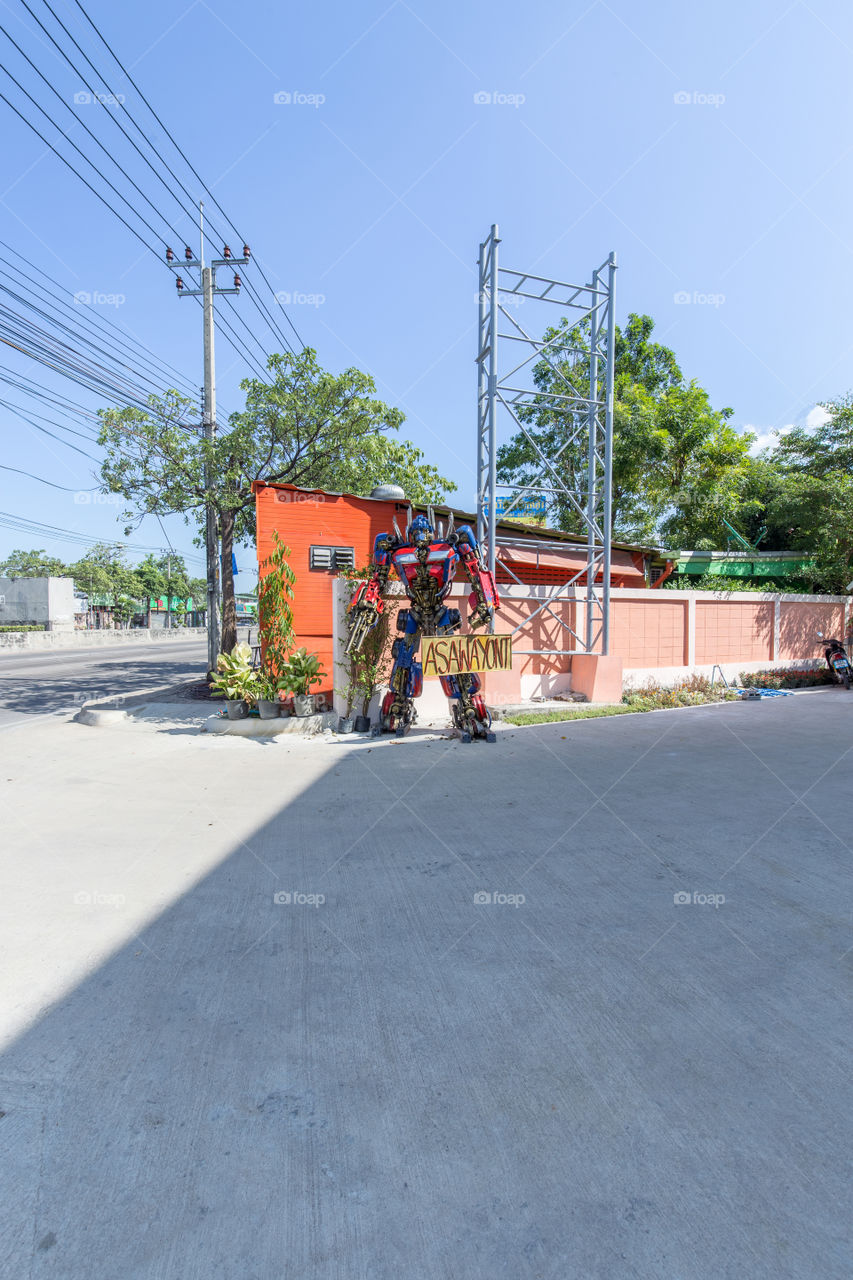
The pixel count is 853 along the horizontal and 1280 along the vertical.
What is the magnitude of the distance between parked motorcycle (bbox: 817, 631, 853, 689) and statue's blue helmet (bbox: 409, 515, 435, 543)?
10410 millimetres

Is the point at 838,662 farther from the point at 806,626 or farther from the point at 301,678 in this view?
the point at 301,678

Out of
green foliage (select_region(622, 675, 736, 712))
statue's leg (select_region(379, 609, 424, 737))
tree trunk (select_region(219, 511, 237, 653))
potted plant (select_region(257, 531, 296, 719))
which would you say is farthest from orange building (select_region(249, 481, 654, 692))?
tree trunk (select_region(219, 511, 237, 653))

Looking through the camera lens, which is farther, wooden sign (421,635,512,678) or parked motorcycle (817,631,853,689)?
parked motorcycle (817,631,853,689)

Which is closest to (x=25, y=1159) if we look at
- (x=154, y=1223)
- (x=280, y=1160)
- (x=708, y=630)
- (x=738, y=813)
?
(x=154, y=1223)

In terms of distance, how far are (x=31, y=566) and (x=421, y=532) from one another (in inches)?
2500

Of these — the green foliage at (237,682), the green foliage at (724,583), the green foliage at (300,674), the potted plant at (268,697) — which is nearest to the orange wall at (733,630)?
the green foliage at (724,583)

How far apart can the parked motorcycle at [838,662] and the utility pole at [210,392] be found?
43.3 feet

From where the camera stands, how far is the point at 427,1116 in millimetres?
1858

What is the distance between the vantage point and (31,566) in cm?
5844

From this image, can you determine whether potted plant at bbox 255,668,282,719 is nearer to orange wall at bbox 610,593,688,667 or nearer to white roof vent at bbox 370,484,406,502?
white roof vent at bbox 370,484,406,502

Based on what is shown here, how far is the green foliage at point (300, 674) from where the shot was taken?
8.52m

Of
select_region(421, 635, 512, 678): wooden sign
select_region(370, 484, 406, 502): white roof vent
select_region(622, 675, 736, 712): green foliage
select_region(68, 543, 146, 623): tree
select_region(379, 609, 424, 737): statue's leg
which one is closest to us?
→ select_region(421, 635, 512, 678): wooden sign

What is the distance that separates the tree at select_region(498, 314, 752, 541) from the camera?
663 inches

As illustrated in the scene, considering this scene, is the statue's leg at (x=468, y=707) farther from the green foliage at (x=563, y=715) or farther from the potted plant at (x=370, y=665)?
the green foliage at (x=563, y=715)
